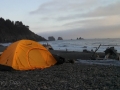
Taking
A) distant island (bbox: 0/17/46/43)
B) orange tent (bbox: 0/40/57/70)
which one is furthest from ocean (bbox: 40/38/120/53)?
distant island (bbox: 0/17/46/43)

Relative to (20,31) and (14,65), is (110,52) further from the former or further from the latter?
(20,31)

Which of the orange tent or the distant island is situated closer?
the orange tent

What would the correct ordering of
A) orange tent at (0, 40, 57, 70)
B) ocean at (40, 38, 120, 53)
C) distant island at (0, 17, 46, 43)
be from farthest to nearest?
distant island at (0, 17, 46, 43) < ocean at (40, 38, 120, 53) < orange tent at (0, 40, 57, 70)

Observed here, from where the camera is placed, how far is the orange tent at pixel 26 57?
11953 millimetres

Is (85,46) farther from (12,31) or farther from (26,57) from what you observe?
(12,31)

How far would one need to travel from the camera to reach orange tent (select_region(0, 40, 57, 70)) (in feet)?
39.2

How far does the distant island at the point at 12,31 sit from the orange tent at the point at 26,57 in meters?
110

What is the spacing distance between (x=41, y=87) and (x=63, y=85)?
2.69 ft

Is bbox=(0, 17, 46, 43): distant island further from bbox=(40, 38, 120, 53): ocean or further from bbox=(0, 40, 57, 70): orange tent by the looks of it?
bbox=(0, 40, 57, 70): orange tent

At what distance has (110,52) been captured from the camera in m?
20.6

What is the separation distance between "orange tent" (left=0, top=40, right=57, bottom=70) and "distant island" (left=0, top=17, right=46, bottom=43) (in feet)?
362

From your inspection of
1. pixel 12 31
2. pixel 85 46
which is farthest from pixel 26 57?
pixel 12 31

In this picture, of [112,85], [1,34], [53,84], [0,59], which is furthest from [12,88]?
[1,34]

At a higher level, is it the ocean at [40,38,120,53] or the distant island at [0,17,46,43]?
the distant island at [0,17,46,43]
